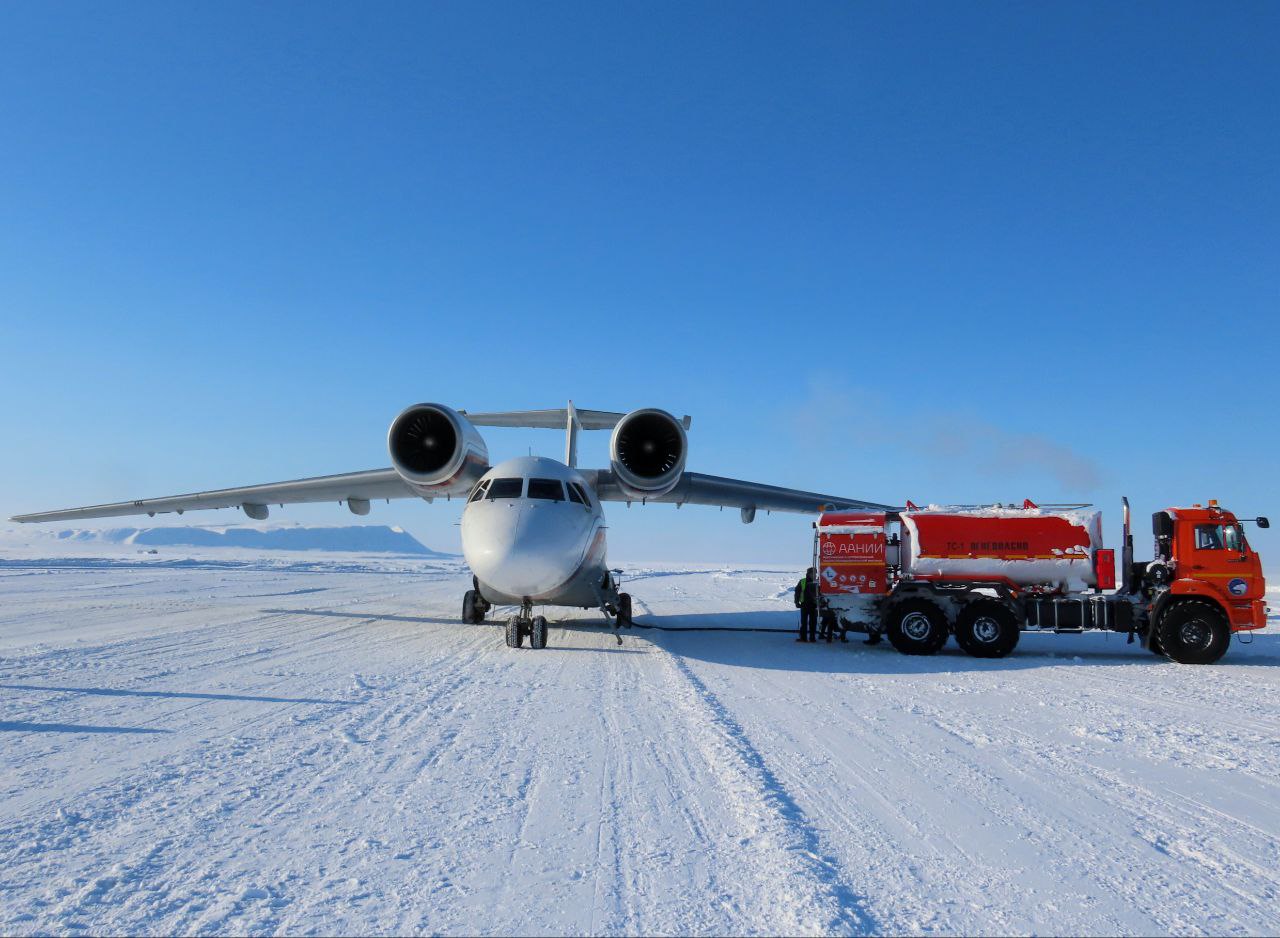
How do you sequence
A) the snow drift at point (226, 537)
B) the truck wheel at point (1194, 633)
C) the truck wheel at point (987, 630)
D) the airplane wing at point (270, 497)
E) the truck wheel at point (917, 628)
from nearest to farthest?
the truck wheel at point (1194, 633) < the truck wheel at point (987, 630) < the truck wheel at point (917, 628) < the airplane wing at point (270, 497) < the snow drift at point (226, 537)

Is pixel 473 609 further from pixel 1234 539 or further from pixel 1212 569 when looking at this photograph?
pixel 1234 539

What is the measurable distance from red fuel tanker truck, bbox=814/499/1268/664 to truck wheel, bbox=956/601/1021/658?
15 millimetres

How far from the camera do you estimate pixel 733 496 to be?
54.6 feet

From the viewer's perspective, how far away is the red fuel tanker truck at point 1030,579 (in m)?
11.8

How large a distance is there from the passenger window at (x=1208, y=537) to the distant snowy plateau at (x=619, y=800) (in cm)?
355

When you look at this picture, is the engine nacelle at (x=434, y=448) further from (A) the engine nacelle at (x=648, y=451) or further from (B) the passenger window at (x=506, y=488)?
(A) the engine nacelle at (x=648, y=451)

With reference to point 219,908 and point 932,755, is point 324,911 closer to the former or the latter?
point 219,908

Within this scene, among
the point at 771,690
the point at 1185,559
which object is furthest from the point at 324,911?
the point at 1185,559

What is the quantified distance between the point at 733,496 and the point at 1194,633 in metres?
8.18

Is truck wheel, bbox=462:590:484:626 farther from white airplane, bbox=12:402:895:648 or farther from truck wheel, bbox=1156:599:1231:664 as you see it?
truck wheel, bbox=1156:599:1231:664

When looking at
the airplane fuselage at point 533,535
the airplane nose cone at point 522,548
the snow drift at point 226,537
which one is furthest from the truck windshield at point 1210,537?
the snow drift at point 226,537

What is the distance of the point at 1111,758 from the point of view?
5332 mm

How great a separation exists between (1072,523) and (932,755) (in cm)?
852

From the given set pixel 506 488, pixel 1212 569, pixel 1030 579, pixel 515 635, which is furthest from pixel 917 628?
pixel 506 488
